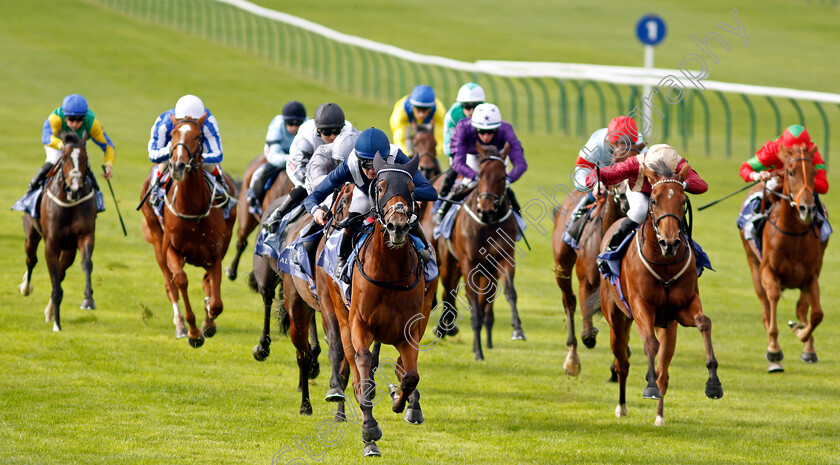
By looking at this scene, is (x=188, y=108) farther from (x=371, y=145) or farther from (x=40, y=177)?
(x=371, y=145)

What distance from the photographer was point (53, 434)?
774 centimetres

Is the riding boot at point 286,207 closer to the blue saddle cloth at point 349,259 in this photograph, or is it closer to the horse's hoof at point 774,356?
the blue saddle cloth at point 349,259

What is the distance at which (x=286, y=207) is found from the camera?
9242mm

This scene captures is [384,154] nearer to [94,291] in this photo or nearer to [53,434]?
[53,434]

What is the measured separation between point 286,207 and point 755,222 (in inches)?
192

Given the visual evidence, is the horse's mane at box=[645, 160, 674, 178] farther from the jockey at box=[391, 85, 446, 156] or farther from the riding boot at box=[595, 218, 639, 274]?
the jockey at box=[391, 85, 446, 156]

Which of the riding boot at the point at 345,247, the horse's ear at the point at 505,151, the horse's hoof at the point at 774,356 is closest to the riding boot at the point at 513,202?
the horse's ear at the point at 505,151

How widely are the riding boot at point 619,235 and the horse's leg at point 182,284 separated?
379cm

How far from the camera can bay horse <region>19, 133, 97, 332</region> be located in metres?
11.2

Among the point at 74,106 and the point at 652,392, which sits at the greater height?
the point at 74,106

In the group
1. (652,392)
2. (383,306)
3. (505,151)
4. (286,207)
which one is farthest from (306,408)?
(505,151)

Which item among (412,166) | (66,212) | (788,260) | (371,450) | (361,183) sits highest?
(412,166)

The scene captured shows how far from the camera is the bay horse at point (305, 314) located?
7.93 m

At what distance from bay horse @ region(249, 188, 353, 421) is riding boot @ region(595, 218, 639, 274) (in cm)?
209
